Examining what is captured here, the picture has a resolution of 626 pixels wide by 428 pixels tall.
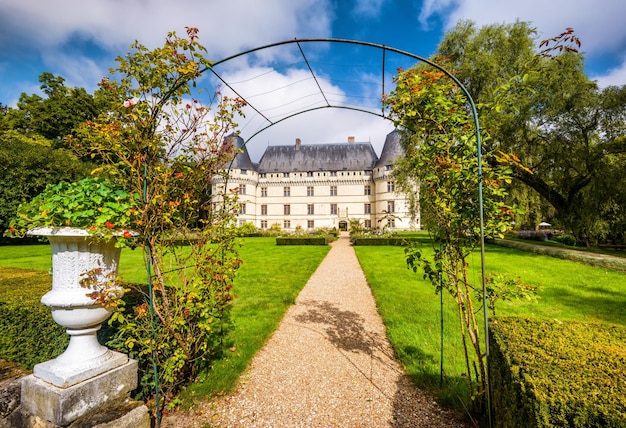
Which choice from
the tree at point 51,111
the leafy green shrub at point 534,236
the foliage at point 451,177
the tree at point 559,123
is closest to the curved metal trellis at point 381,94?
the foliage at point 451,177

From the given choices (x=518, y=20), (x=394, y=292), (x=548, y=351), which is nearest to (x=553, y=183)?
(x=518, y=20)

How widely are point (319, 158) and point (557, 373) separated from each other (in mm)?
35149

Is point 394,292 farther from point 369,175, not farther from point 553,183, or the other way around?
point 369,175

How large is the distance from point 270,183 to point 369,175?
1249 centimetres

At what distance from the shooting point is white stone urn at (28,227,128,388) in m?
→ 1.86

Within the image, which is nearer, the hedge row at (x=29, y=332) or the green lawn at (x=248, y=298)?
the hedge row at (x=29, y=332)

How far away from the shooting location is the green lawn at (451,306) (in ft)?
11.1

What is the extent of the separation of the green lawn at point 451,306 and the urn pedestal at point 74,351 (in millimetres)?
2963

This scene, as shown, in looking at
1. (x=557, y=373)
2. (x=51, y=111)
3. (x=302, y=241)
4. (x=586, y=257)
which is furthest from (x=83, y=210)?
(x=51, y=111)

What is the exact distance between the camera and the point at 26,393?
6.32 ft

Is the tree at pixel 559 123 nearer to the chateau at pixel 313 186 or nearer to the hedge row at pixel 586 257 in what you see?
the hedge row at pixel 586 257

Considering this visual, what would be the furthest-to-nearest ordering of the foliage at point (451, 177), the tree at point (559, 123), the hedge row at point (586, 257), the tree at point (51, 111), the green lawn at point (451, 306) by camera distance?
the tree at point (51, 111) → the tree at point (559, 123) → the hedge row at point (586, 257) → the green lawn at point (451, 306) → the foliage at point (451, 177)

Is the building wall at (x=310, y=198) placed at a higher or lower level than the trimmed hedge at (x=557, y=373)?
higher

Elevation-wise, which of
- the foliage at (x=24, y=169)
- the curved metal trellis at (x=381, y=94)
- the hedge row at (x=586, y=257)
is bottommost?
the hedge row at (x=586, y=257)
